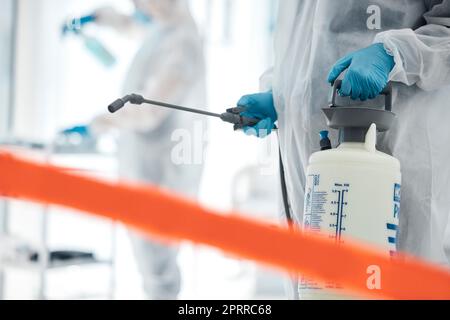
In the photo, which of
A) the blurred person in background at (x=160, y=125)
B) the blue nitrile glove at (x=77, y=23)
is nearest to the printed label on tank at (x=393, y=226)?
the blurred person in background at (x=160, y=125)

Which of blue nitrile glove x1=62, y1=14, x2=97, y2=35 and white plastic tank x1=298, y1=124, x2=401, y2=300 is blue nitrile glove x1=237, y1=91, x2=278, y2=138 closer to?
white plastic tank x1=298, y1=124, x2=401, y2=300

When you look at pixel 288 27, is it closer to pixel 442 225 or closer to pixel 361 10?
pixel 361 10

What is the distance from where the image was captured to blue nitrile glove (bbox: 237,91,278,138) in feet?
4.21

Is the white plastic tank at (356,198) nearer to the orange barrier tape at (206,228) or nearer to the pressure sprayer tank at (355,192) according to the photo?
the pressure sprayer tank at (355,192)

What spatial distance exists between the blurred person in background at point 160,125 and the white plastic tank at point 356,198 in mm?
1676

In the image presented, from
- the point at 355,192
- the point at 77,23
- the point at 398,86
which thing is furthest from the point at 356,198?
the point at 77,23

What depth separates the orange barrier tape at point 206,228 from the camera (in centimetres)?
69

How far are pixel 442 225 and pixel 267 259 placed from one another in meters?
0.55

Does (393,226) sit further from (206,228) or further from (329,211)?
(206,228)

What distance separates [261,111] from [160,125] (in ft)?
4.70

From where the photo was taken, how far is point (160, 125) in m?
2.69
